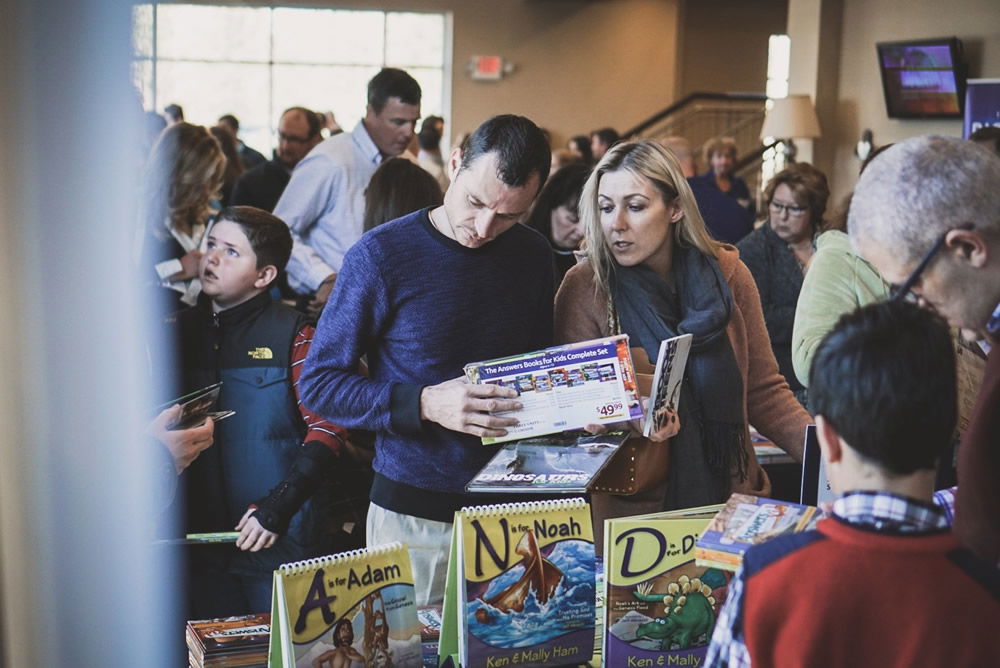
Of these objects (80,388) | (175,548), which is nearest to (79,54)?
(80,388)

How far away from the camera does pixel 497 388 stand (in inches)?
72.9

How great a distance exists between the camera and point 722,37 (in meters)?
14.6

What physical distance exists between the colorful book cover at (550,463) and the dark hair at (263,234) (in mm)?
987

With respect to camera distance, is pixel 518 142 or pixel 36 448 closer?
pixel 36 448

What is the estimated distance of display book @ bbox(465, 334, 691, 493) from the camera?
1828 mm

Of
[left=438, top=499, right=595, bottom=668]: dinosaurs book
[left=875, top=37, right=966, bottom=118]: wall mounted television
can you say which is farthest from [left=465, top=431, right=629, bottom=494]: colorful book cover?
[left=875, top=37, right=966, bottom=118]: wall mounted television

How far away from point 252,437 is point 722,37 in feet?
43.5

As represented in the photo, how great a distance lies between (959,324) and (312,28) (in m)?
13.6

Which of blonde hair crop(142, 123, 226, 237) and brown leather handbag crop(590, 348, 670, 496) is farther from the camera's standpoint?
blonde hair crop(142, 123, 226, 237)

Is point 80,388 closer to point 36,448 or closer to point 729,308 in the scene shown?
point 36,448

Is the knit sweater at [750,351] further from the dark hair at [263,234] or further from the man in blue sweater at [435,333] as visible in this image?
the dark hair at [263,234]

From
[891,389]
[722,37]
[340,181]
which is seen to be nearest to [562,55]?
[722,37]

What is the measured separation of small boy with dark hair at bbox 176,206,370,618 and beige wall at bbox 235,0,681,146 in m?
11.3

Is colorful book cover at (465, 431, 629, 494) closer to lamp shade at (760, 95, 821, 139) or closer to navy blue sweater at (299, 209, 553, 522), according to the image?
navy blue sweater at (299, 209, 553, 522)
